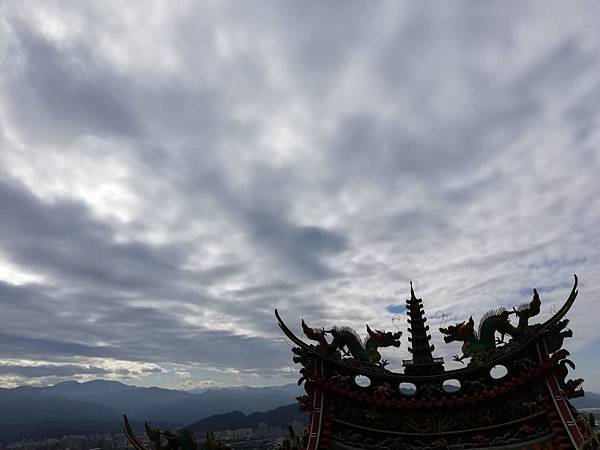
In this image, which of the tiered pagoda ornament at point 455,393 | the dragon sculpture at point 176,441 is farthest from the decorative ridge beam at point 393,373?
the dragon sculpture at point 176,441

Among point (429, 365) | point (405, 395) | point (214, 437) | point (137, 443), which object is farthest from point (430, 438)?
point (137, 443)

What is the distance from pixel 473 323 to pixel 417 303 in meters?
3.70

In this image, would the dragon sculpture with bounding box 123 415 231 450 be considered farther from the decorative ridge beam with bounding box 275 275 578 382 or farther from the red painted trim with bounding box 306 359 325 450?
the decorative ridge beam with bounding box 275 275 578 382

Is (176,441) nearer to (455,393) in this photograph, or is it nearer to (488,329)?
(455,393)

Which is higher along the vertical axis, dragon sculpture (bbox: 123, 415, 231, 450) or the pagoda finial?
the pagoda finial

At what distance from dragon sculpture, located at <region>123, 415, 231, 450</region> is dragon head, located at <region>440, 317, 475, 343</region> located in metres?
9.78

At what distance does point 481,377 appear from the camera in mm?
13734

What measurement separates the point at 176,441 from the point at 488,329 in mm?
12106

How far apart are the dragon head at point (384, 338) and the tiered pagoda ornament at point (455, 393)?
83mm

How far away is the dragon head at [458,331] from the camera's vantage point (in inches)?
588

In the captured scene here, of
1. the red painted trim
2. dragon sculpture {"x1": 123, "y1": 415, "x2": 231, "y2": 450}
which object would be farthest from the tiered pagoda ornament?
dragon sculpture {"x1": 123, "y1": 415, "x2": 231, "y2": 450}

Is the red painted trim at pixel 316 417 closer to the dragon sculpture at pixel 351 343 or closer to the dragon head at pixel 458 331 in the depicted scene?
the dragon sculpture at pixel 351 343

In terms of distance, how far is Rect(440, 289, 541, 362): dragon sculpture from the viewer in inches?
535

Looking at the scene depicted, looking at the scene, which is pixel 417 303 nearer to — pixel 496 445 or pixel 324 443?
pixel 496 445
